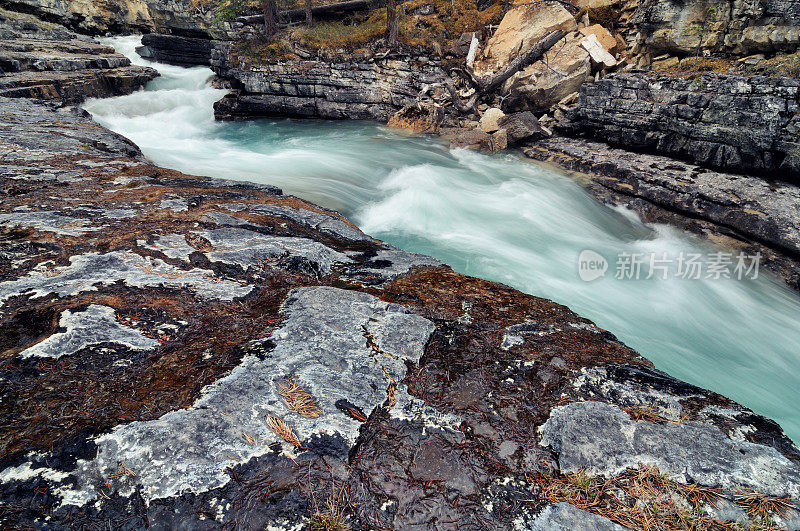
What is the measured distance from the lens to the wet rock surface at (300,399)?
1810 mm

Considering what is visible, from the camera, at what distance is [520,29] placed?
1817cm

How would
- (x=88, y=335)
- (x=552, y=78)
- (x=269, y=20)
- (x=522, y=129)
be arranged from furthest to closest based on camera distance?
(x=269, y=20) → (x=552, y=78) → (x=522, y=129) → (x=88, y=335)

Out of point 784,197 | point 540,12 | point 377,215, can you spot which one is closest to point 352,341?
point 377,215

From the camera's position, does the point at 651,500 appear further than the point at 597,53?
No

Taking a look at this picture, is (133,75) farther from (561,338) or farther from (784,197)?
(784,197)

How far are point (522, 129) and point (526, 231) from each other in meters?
6.97

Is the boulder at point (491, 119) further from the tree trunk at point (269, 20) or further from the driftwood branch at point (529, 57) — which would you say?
the tree trunk at point (269, 20)

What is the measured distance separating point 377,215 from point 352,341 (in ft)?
23.9

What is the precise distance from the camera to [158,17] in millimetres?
30969

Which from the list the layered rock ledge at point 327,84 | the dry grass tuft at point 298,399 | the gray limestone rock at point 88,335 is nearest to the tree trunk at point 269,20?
the layered rock ledge at point 327,84

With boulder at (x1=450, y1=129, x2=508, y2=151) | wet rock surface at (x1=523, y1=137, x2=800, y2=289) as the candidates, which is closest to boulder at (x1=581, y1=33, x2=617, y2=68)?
wet rock surface at (x1=523, y1=137, x2=800, y2=289)

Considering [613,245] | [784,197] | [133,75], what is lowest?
[613,245]

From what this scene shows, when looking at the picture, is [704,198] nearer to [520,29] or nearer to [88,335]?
[88,335]

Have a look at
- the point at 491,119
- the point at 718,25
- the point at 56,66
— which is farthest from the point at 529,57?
the point at 56,66
